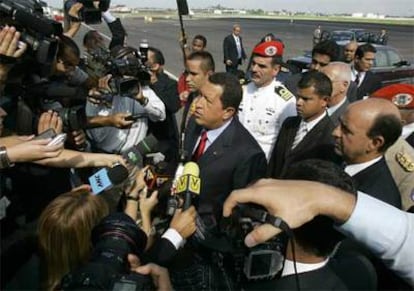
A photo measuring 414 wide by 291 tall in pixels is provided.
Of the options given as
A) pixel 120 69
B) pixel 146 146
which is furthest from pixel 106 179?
pixel 120 69

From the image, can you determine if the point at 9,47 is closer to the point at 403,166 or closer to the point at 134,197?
the point at 134,197

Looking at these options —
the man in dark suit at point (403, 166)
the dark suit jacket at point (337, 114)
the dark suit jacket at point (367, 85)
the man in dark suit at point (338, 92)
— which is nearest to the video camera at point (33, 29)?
the man in dark suit at point (403, 166)

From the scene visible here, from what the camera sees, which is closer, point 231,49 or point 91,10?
point 91,10

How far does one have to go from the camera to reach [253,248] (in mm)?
1497

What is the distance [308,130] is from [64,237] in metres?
2.40

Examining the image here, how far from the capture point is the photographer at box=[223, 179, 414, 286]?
50.8 inches

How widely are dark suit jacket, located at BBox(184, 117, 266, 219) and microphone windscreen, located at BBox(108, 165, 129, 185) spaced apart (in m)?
0.68

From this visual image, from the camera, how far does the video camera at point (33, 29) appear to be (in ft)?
9.11

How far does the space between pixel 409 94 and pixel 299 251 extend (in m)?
2.73

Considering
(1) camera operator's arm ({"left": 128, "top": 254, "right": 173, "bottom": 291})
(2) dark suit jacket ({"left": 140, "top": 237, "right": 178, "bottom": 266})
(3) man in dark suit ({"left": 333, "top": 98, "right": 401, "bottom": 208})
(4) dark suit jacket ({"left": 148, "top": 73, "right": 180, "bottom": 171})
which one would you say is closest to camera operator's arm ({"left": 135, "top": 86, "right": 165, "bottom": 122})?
(4) dark suit jacket ({"left": 148, "top": 73, "right": 180, "bottom": 171})

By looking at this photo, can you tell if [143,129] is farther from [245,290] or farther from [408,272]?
[408,272]

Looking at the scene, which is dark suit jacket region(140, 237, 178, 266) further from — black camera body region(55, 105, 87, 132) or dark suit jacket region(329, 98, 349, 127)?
dark suit jacket region(329, 98, 349, 127)

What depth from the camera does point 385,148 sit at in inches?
113

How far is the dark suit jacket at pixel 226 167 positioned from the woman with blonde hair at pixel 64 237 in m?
1.15
